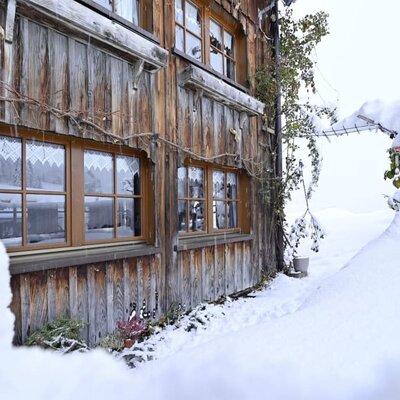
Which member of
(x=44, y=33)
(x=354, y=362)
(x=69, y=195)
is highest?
(x=44, y=33)

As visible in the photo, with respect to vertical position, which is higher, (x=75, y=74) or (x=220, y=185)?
(x=75, y=74)

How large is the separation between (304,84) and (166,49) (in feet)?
11.1

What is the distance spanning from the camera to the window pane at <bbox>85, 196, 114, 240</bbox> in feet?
10.5

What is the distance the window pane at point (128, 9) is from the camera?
3484mm

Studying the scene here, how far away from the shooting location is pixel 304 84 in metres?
6.34

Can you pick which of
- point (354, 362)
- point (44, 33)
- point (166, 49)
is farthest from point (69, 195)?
point (354, 362)

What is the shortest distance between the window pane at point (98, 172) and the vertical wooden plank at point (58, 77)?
443 millimetres

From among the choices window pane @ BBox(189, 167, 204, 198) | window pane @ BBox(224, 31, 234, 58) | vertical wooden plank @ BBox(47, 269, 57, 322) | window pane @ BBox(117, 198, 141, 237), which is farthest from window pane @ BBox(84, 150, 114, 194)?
window pane @ BBox(224, 31, 234, 58)

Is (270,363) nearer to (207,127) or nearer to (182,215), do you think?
(182,215)

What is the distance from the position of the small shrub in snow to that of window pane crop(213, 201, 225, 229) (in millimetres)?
2596

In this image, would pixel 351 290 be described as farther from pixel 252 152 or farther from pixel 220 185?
pixel 252 152

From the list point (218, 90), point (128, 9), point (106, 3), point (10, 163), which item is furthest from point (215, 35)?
point (10, 163)

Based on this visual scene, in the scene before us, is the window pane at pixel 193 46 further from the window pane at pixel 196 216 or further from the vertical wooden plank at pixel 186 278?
the vertical wooden plank at pixel 186 278

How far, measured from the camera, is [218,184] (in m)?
5.05
